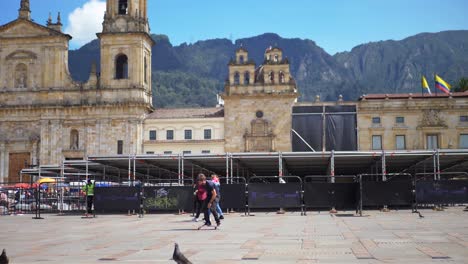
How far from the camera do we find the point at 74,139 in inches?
2670

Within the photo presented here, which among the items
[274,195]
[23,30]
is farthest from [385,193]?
[23,30]

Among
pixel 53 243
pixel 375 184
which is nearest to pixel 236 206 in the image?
pixel 375 184

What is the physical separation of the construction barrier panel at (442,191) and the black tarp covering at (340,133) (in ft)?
125

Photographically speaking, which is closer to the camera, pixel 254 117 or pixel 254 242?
pixel 254 242

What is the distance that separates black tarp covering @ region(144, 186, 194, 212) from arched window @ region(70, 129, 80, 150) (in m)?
39.8

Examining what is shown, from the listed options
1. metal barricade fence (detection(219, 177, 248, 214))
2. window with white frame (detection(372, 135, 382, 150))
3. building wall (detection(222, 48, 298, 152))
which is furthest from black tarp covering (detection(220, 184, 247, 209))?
window with white frame (detection(372, 135, 382, 150))

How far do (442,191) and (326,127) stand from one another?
38444mm

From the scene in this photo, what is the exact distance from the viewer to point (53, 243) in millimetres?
16000

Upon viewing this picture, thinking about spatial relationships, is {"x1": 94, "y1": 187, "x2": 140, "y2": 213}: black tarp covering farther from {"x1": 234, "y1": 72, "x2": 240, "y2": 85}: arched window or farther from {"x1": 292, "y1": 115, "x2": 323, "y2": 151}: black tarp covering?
{"x1": 234, "y1": 72, "x2": 240, "y2": 85}: arched window

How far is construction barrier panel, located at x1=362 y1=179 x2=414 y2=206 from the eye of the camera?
2759cm

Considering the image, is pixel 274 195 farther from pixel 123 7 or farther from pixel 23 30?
pixel 23 30

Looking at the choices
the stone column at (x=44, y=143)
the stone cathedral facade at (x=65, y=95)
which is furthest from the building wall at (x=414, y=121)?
the stone column at (x=44, y=143)

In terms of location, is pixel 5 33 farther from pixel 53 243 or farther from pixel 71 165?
pixel 53 243

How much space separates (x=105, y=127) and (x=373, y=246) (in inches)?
2170
